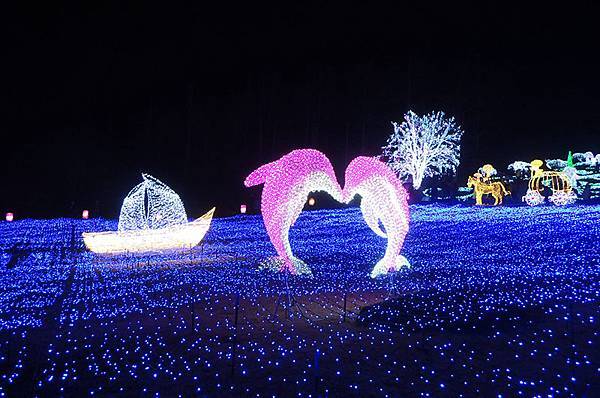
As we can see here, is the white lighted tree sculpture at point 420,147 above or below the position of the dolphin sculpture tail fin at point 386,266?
above

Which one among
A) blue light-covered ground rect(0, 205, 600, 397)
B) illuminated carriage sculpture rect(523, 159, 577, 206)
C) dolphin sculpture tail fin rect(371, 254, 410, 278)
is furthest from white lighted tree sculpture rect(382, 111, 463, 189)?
dolphin sculpture tail fin rect(371, 254, 410, 278)

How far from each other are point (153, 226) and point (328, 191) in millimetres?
7729

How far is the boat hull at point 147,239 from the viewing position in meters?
16.2

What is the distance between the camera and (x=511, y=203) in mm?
23234

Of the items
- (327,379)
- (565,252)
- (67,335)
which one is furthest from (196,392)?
(565,252)

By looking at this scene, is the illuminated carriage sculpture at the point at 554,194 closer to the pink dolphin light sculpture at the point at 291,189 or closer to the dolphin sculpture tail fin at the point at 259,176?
the pink dolphin light sculpture at the point at 291,189

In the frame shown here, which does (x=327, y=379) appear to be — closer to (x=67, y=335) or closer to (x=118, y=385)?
(x=118, y=385)

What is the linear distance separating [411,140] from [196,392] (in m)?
27.5

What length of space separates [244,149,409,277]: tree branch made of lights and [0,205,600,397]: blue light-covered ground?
727 millimetres

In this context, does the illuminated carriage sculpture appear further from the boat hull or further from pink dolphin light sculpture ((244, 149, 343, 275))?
the boat hull

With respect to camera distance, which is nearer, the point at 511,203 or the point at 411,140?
the point at 511,203

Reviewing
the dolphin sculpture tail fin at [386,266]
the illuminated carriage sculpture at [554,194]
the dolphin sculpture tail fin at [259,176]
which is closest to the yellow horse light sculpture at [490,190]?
the illuminated carriage sculpture at [554,194]

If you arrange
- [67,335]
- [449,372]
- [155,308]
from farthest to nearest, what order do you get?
1. [155,308]
2. [67,335]
3. [449,372]

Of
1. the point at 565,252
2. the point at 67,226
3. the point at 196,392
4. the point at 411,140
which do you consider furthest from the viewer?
the point at 411,140
